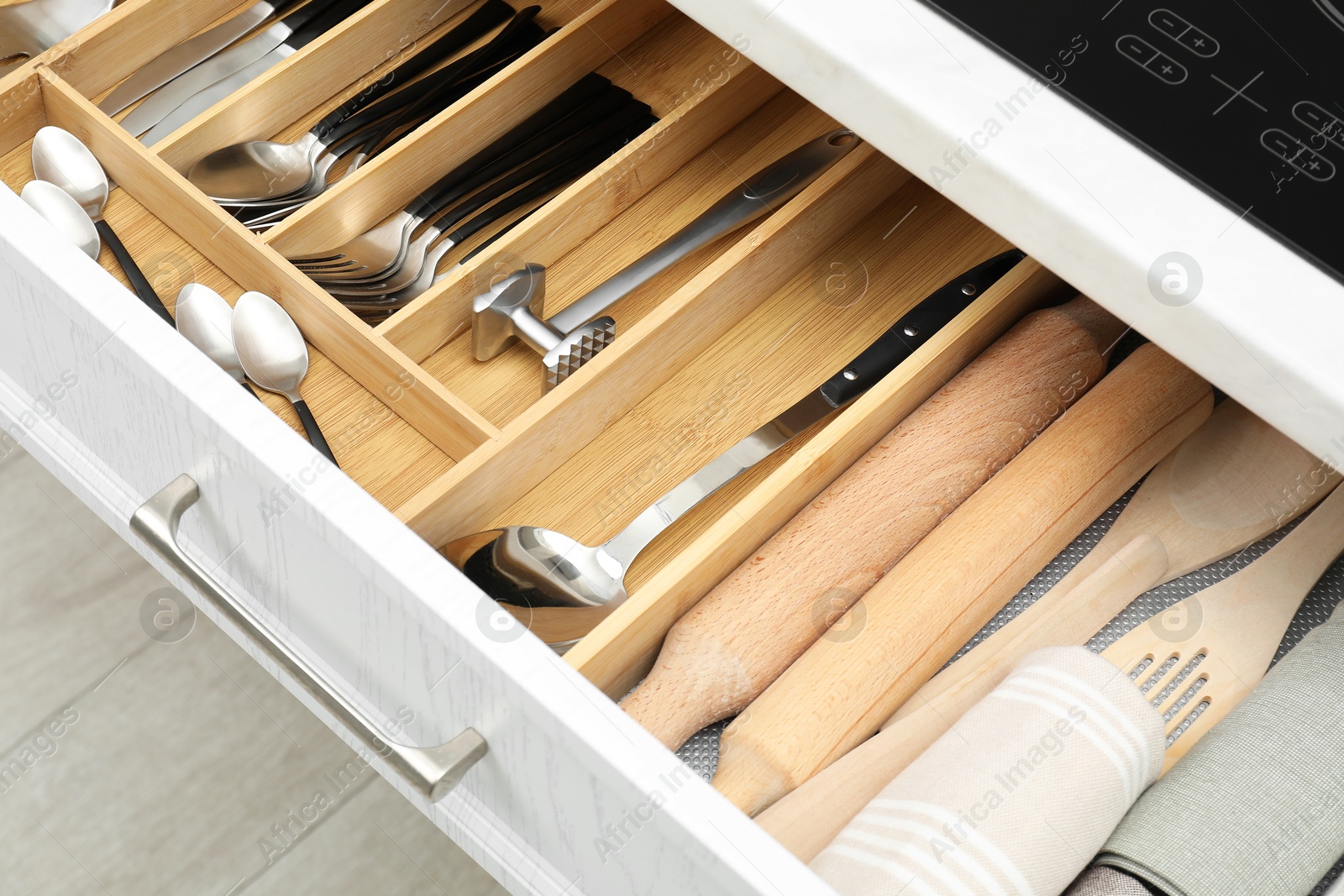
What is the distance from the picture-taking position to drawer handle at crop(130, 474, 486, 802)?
0.50 metres

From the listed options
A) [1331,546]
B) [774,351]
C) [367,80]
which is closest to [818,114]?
[774,351]

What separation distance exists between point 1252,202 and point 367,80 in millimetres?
584

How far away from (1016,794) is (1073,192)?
25cm

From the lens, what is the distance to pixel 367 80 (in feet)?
2.80

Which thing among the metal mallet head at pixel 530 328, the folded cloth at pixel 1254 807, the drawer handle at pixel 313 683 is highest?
the folded cloth at pixel 1254 807

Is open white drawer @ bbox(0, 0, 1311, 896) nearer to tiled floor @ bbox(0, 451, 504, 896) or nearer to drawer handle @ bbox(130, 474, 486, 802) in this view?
drawer handle @ bbox(130, 474, 486, 802)

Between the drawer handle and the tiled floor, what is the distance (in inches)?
20.5

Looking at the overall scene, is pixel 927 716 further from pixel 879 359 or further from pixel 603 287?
pixel 603 287

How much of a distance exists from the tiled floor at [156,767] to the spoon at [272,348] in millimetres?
437

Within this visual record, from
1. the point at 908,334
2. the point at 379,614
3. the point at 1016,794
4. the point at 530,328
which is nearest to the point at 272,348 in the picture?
the point at 530,328

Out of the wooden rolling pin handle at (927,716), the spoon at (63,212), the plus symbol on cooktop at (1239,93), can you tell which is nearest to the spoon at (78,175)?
the spoon at (63,212)

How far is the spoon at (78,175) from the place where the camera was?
748mm

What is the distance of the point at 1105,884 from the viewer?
513mm

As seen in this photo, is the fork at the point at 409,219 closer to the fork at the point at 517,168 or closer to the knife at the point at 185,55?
the fork at the point at 517,168
